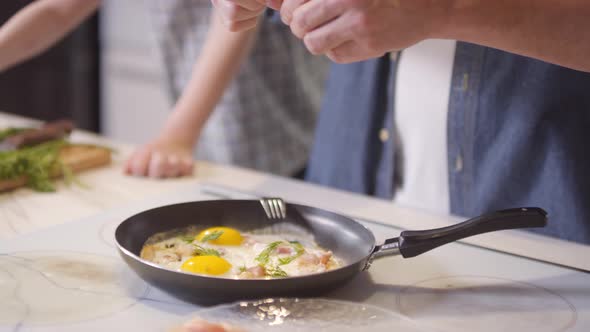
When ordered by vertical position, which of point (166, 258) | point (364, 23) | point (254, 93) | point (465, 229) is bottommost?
point (166, 258)

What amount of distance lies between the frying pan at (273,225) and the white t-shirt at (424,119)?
1.60 feet

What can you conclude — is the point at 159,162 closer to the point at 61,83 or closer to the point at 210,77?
the point at 210,77

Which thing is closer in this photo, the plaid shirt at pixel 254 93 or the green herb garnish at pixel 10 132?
the green herb garnish at pixel 10 132

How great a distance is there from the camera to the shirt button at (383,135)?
1558 mm

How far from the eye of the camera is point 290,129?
2498 millimetres

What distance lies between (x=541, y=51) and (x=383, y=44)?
26 centimetres

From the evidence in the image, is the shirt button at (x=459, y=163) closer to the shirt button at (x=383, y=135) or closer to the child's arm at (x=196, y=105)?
the shirt button at (x=383, y=135)

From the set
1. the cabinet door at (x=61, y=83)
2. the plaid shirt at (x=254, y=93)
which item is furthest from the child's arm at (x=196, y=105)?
the cabinet door at (x=61, y=83)

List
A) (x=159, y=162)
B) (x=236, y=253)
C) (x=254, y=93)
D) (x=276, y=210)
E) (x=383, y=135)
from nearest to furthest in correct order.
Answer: (x=236, y=253)
(x=276, y=210)
(x=159, y=162)
(x=383, y=135)
(x=254, y=93)

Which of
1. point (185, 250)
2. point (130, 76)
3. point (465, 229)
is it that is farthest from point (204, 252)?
point (130, 76)

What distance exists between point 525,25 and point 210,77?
0.93 m

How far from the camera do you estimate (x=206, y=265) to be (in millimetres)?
870

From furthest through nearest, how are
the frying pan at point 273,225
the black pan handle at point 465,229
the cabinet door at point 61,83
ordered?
the cabinet door at point 61,83 → the black pan handle at point 465,229 → the frying pan at point 273,225

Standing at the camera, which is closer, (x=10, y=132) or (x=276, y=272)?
(x=276, y=272)
